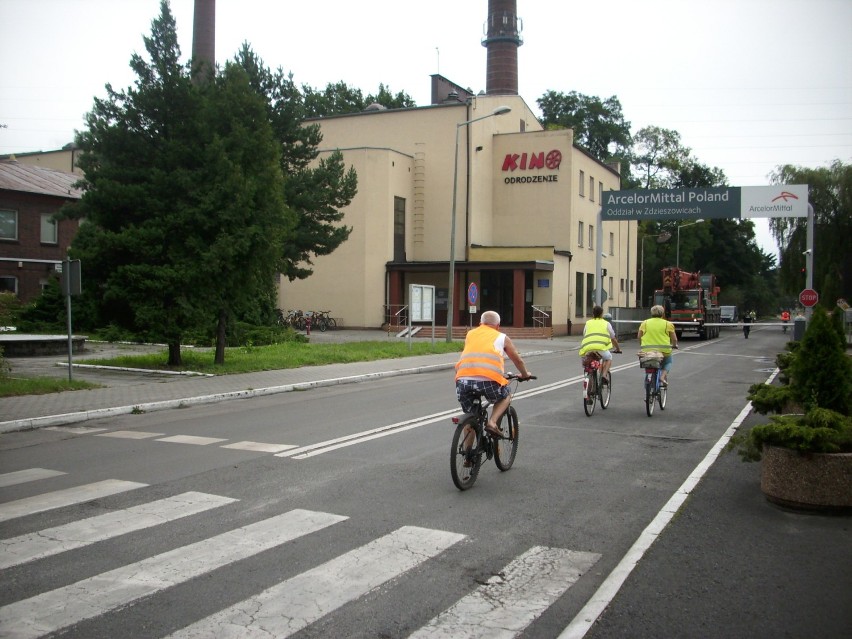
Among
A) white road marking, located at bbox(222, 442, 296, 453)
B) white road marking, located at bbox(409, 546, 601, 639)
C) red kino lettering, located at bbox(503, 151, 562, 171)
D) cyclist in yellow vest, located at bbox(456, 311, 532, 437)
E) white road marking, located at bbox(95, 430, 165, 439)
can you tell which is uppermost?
red kino lettering, located at bbox(503, 151, 562, 171)

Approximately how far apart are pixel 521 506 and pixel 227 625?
3.21 metres

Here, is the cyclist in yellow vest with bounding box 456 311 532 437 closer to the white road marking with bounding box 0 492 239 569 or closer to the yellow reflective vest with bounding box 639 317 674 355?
the white road marking with bounding box 0 492 239 569

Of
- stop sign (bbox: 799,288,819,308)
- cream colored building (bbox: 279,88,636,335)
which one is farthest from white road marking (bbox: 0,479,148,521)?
cream colored building (bbox: 279,88,636,335)

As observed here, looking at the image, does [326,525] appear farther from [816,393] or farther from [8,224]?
[8,224]

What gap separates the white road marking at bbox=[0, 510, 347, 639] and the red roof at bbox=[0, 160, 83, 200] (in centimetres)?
3444

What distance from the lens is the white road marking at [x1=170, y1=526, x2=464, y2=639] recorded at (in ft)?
13.5

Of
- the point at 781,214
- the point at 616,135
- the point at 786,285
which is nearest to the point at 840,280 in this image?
the point at 786,285

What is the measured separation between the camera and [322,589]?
4656mm

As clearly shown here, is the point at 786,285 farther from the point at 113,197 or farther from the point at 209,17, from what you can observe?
the point at 113,197

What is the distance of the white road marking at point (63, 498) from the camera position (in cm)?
650

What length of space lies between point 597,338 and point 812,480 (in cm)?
640

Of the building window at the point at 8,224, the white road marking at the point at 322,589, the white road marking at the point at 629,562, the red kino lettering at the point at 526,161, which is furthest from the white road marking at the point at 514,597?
the red kino lettering at the point at 526,161

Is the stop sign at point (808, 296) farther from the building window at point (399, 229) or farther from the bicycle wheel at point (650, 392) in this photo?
the building window at point (399, 229)

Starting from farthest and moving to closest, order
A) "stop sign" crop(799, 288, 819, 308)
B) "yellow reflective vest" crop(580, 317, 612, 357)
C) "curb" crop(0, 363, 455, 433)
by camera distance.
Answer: "stop sign" crop(799, 288, 819, 308), "yellow reflective vest" crop(580, 317, 612, 357), "curb" crop(0, 363, 455, 433)
